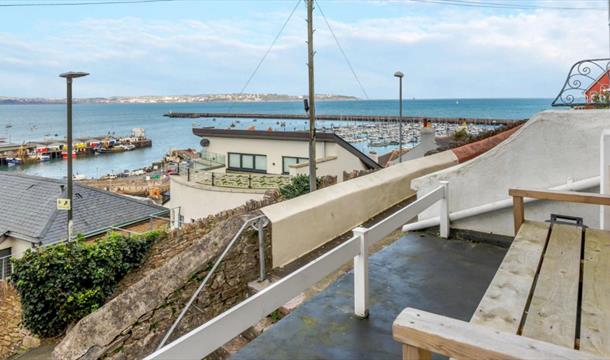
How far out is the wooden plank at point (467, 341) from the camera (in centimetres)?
118

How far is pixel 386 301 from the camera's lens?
3465mm

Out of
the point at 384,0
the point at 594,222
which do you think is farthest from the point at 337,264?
the point at 384,0

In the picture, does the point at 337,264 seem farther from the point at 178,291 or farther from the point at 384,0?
the point at 384,0

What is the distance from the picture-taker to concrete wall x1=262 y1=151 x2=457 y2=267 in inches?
201

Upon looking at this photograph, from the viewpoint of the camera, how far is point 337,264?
301 cm

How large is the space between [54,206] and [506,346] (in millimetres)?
18051

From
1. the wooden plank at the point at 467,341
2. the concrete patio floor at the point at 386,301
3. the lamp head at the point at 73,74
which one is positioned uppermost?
the lamp head at the point at 73,74

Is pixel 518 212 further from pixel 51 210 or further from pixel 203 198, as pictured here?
pixel 51 210

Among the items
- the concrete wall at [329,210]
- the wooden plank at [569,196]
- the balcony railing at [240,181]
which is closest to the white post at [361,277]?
the wooden plank at [569,196]

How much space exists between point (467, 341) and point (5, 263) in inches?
690

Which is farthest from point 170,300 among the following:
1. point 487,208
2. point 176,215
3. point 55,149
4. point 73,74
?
point 55,149

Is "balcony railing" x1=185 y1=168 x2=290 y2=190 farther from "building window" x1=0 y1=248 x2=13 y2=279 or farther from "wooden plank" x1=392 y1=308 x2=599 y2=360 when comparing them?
"wooden plank" x1=392 y1=308 x2=599 y2=360

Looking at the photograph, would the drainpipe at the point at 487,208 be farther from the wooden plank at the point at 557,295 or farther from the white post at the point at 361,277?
the white post at the point at 361,277

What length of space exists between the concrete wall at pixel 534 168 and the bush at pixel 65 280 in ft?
30.9
